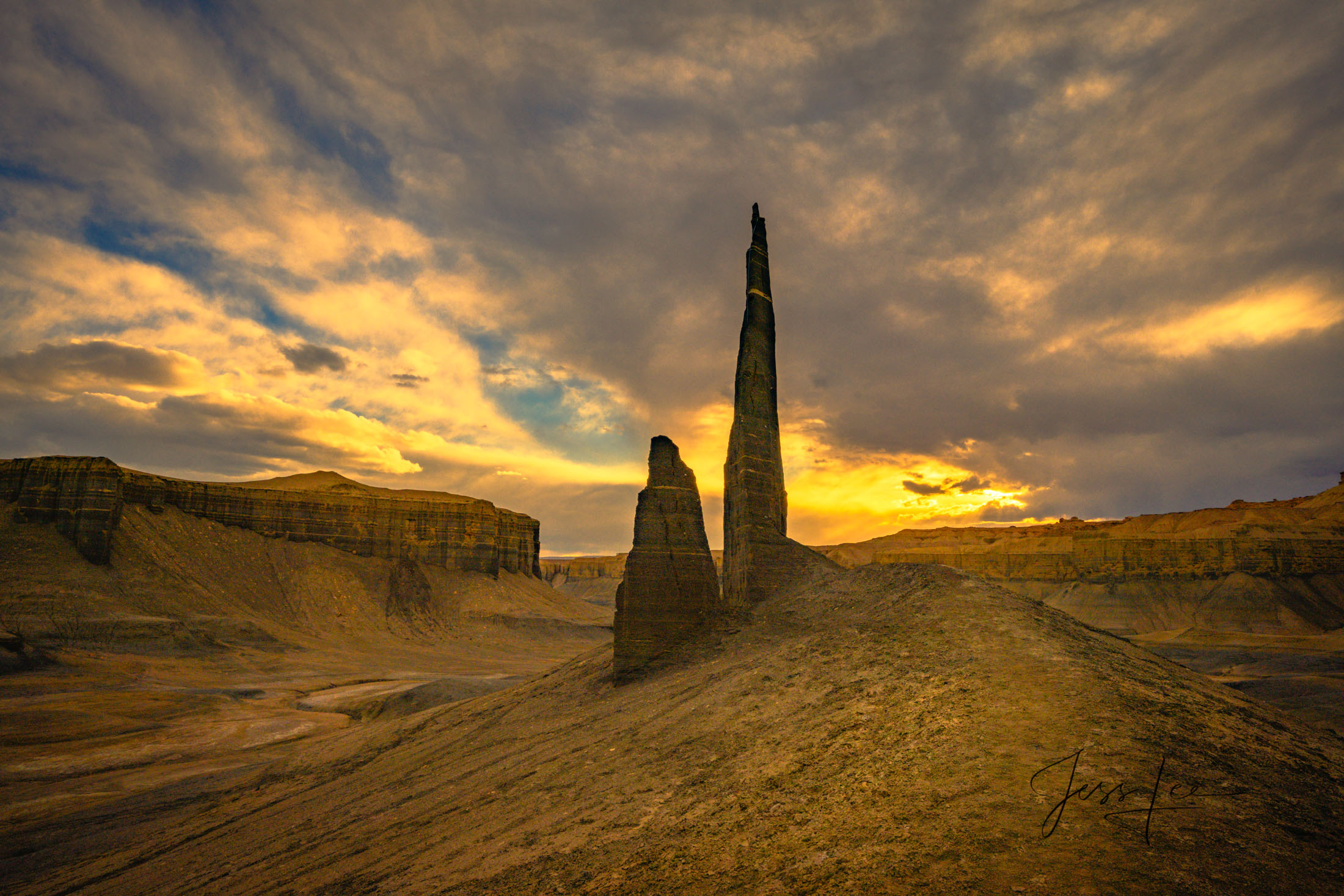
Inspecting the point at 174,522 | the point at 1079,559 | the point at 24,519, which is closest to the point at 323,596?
the point at 174,522

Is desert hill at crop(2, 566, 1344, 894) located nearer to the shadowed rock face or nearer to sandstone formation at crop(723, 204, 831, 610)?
the shadowed rock face

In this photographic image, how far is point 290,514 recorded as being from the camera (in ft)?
217

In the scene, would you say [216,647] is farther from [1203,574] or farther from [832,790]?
[1203,574]

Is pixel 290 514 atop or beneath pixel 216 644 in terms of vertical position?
atop

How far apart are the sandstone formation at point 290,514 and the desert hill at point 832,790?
44.9 meters

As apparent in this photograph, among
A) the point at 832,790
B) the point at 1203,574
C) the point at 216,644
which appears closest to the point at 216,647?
the point at 216,644

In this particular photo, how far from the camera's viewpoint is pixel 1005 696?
915 cm

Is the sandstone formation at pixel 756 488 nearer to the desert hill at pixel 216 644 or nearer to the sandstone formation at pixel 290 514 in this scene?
the desert hill at pixel 216 644
